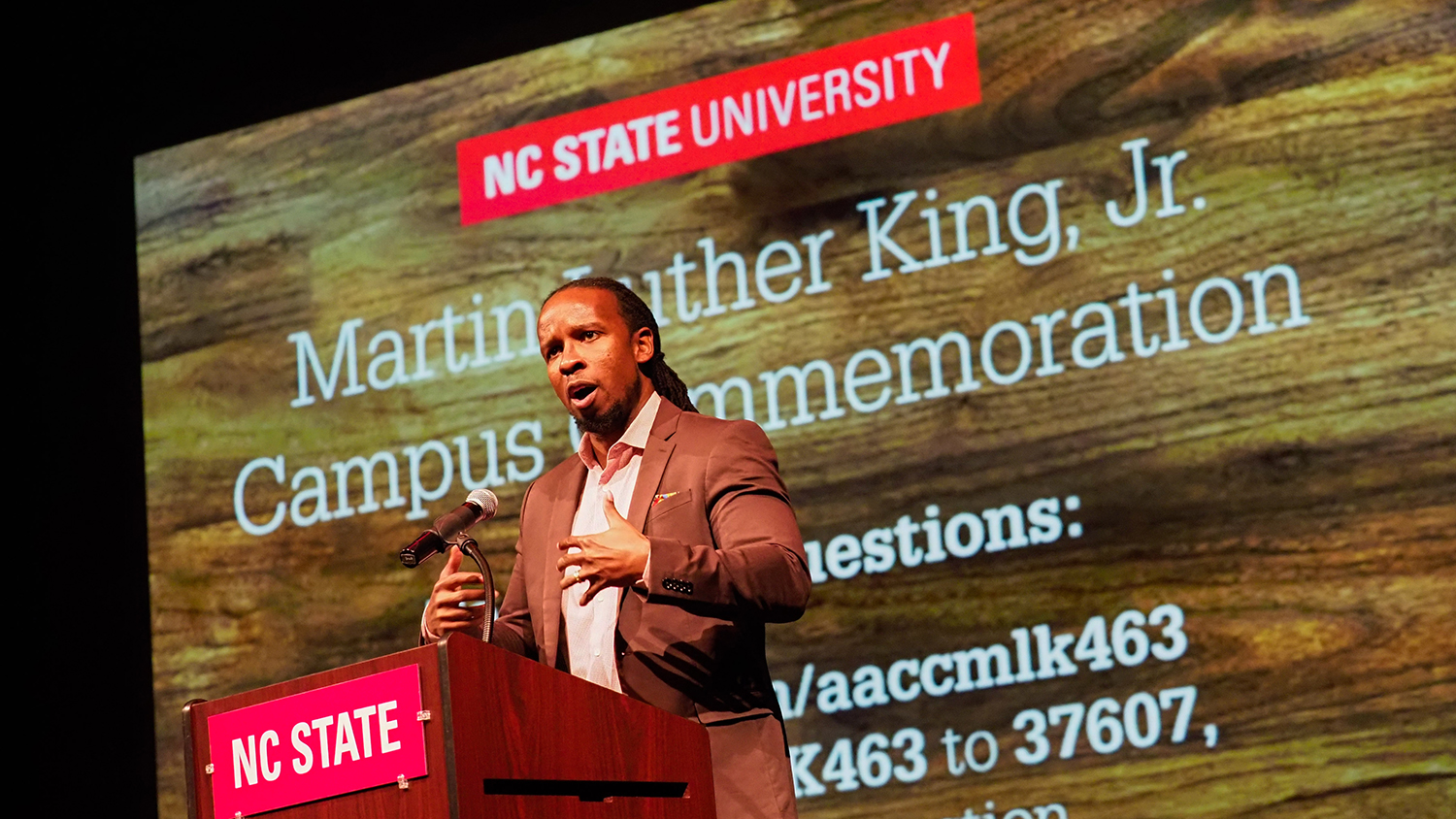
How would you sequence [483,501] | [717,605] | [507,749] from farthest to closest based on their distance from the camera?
[483,501] < [717,605] < [507,749]

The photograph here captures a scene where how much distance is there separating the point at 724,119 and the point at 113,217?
6.56 feet

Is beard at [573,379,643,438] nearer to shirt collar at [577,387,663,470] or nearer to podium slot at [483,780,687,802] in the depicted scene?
shirt collar at [577,387,663,470]

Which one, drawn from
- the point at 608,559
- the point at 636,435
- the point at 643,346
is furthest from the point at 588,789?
the point at 643,346

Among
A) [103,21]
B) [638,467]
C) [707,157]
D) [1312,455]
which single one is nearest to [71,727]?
[103,21]

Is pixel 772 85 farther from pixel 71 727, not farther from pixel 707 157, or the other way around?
pixel 71 727

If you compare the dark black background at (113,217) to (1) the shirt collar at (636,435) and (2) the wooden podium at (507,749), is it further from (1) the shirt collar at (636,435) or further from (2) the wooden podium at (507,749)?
(2) the wooden podium at (507,749)

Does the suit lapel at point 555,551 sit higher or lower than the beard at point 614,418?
lower

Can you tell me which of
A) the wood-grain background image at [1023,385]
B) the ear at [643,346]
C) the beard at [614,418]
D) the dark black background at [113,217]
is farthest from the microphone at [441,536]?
the dark black background at [113,217]

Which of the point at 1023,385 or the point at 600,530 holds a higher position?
the point at 1023,385

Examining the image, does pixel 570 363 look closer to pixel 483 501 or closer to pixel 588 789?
pixel 483 501

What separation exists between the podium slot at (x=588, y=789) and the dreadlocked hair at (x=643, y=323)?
666 mm

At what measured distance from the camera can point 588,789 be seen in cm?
215

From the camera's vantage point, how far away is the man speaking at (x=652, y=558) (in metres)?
2.27

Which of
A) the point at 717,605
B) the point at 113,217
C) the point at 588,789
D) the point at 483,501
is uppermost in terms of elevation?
the point at 113,217
